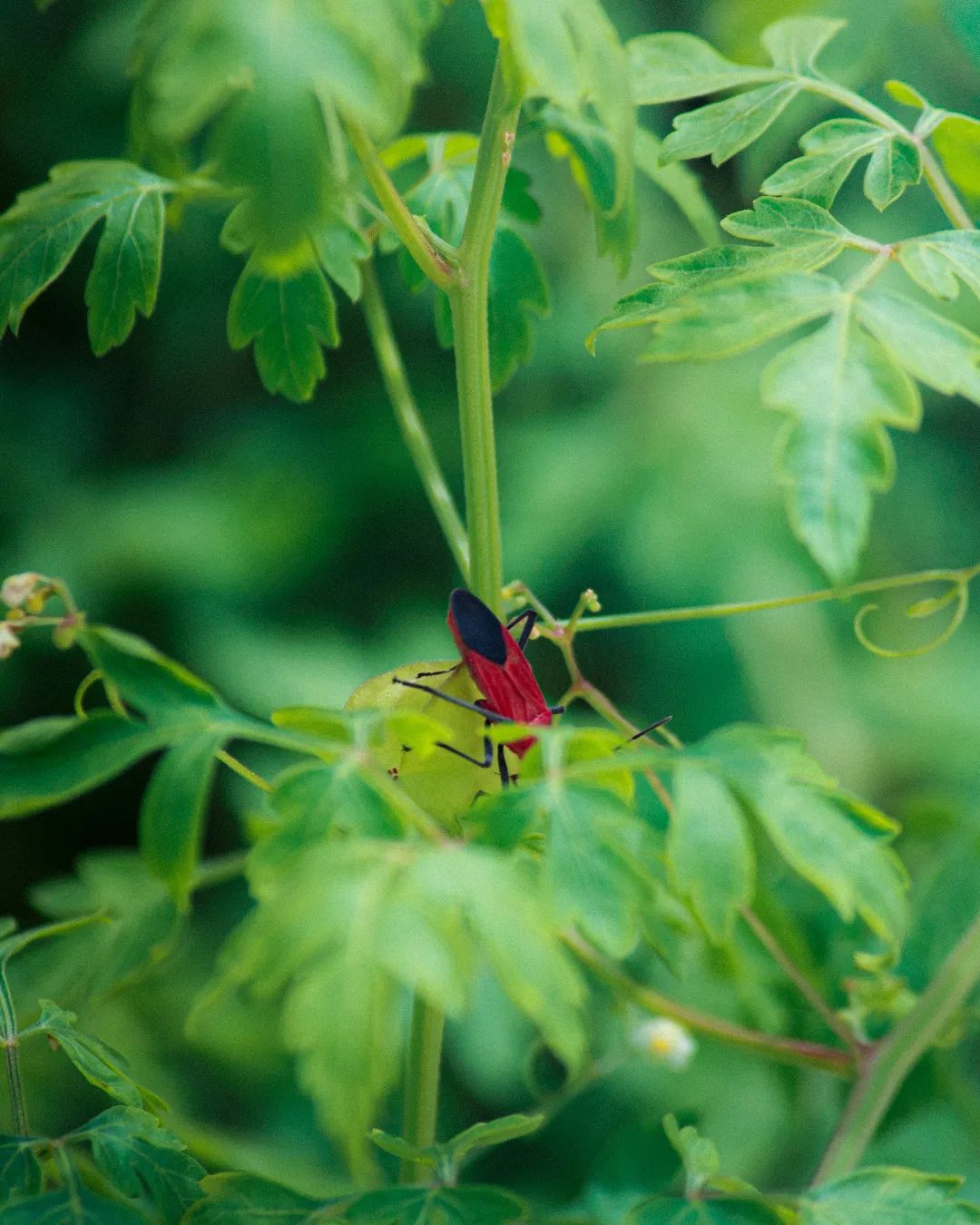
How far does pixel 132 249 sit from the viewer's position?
0.66 metres

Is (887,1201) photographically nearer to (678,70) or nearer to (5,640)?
(5,640)

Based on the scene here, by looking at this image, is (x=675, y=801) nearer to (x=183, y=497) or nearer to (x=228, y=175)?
(x=228, y=175)

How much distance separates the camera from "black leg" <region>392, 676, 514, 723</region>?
562 mm

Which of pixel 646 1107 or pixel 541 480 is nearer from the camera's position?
pixel 646 1107

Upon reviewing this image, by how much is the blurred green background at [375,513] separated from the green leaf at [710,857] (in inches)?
39.7

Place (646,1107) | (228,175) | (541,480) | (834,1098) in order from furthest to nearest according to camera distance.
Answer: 1. (541,480)
2. (646,1107)
3. (834,1098)
4. (228,175)

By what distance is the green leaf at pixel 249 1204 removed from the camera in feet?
1.86

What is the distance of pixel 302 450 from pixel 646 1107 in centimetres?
97

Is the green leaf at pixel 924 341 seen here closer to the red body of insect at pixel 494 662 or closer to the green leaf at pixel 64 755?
the red body of insect at pixel 494 662

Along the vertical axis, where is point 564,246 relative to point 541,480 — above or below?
above

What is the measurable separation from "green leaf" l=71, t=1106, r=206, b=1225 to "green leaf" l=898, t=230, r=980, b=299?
507mm

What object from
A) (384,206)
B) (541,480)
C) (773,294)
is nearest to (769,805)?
(773,294)

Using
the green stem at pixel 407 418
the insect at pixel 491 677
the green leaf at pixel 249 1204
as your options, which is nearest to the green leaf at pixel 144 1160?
the green leaf at pixel 249 1204

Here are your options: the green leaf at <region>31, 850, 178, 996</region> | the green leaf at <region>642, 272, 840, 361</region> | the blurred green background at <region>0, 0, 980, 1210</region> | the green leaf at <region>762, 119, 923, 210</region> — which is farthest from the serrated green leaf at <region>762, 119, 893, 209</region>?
the blurred green background at <region>0, 0, 980, 1210</region>
